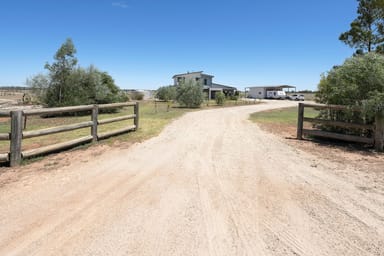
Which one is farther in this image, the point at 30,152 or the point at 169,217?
the point at 30,152

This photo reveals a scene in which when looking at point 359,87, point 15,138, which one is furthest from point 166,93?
point 15,138

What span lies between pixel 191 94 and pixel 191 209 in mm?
21877

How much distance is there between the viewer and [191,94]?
24.5m

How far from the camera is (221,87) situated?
166ft

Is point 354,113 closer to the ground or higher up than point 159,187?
higher up

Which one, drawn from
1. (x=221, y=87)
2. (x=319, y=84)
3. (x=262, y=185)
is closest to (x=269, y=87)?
(x=221, y=87)

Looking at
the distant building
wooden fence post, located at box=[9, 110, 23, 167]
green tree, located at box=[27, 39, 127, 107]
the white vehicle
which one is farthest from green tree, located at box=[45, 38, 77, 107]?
the white vehicle

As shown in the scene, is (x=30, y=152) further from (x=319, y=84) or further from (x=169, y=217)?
(x=319, y=84)

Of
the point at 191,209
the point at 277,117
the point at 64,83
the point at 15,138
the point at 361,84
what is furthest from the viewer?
the point at 64,83

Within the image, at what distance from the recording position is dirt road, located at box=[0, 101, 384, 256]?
2.43 m

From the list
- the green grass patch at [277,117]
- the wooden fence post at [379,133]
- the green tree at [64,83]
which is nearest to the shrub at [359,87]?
the wooden fence post at [379,133]

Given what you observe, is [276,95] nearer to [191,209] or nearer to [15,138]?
[15,138]

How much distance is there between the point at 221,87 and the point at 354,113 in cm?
4418

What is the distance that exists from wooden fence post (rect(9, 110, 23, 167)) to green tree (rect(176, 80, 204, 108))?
66.3 feet
